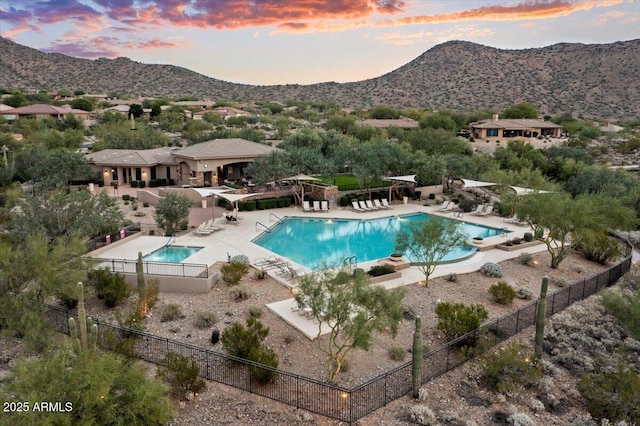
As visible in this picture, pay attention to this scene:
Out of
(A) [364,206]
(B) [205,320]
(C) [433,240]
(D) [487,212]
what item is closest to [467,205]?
(D) [487,212]

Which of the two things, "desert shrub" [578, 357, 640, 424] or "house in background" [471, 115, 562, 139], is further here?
"house in background" [471, 115, 562, 139]

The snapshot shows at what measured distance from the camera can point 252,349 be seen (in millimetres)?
12141

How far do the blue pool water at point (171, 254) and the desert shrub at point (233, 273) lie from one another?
383 centimetres

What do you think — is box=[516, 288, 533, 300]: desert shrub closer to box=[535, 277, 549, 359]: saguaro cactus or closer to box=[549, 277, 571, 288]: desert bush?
box=[549, 277, 571, 288]: desert bush

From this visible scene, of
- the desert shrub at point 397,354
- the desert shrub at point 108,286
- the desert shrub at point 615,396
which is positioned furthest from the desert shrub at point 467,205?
the desert shrub at point 108,286

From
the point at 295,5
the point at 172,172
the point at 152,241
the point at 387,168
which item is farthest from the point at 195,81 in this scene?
the point at 152,241

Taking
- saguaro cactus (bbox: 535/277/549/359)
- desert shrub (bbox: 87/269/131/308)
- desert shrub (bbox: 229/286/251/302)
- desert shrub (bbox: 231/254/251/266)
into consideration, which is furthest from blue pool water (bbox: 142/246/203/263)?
saguaro cactus (bbox: 535/277/549/359)

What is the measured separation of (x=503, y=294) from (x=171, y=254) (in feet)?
47.4

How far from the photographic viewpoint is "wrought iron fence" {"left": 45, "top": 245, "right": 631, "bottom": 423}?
11.0 m

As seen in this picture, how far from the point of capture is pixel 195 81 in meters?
143

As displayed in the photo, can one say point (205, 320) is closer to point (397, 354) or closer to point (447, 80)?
point (397, 354)

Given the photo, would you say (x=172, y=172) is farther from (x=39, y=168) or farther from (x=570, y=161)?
(x=570, y=161)

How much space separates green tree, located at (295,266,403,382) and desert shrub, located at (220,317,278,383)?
1.56m

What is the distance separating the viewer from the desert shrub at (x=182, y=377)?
11258 millimetres
